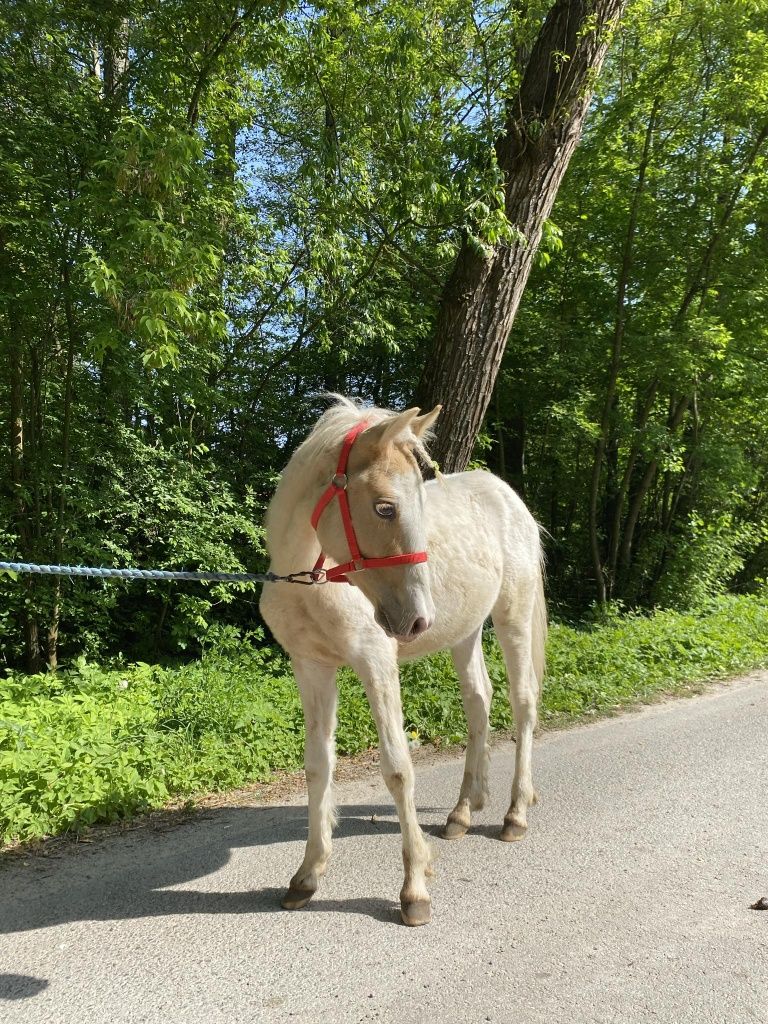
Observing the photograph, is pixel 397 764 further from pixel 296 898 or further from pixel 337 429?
pixel 337 429

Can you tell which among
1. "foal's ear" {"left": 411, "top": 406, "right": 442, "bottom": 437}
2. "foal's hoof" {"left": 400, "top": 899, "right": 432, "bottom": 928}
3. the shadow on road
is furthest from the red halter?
the shadow on road

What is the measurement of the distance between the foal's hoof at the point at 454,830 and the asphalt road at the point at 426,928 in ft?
0.16

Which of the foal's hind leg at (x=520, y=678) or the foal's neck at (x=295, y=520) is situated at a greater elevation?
the foal's neck at (x=295, y=520)

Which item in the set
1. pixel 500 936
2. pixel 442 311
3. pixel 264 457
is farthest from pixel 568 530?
pixel 500 936

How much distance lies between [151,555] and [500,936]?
16.9ft

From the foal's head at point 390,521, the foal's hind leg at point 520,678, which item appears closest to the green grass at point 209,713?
the foal's hind leg at point 520,678

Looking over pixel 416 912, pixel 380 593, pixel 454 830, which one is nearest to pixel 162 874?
pixel 416 912

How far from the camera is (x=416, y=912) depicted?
283 cm

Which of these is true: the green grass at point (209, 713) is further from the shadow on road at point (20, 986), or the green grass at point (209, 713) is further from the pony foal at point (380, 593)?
the pony foal at point (380, 593)

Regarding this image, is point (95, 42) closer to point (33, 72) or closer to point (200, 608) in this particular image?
point (33, 72)

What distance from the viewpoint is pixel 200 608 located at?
6.70 meters

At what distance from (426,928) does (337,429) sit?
2.10 meters

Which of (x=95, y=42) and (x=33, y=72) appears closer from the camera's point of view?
(x=33, y=72)

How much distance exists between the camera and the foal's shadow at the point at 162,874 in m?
2.95
